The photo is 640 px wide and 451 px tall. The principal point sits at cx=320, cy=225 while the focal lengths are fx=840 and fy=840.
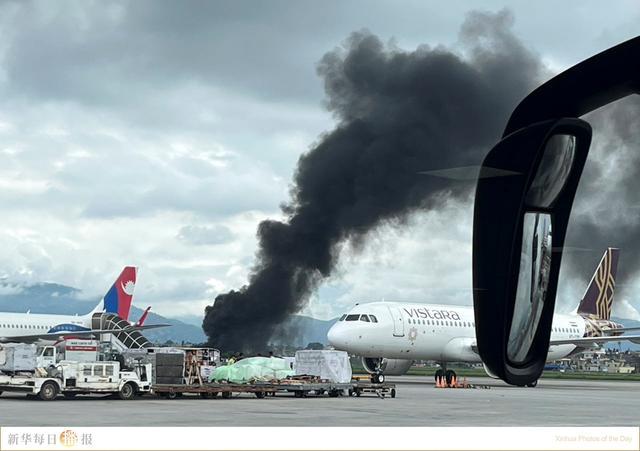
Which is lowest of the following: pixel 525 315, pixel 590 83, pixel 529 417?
pixel 529 417

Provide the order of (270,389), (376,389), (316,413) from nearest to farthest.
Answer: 1. (316,413)
2. (270,389)
3. (376,389)

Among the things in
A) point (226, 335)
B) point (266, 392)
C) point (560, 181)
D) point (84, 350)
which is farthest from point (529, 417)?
point (226, 335)

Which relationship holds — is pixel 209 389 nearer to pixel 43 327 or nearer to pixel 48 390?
pixel 48 390

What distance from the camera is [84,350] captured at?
32.4 metres

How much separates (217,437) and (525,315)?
8.02 feet

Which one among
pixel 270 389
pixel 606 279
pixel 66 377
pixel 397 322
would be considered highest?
pixel 397 322

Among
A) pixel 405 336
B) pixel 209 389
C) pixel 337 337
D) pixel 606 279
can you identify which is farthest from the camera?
pixel 405 336

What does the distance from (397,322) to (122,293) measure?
163 feet

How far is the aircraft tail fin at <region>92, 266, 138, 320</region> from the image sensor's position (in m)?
85.1

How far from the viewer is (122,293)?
8706 cm

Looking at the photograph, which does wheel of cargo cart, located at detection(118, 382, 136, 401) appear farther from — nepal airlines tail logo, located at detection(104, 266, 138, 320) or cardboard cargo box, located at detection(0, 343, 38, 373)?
nepal airlines tail logo, located at detection(104, 266, 138, 320)

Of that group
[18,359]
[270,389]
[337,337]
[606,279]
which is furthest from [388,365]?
[606,279]

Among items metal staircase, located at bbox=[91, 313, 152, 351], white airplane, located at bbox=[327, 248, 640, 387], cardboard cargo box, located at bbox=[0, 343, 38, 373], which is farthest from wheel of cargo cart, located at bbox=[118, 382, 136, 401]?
white airplane, located at bbox=[327, 248, 640, 387]

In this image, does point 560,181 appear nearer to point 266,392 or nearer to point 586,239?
point 586,239
